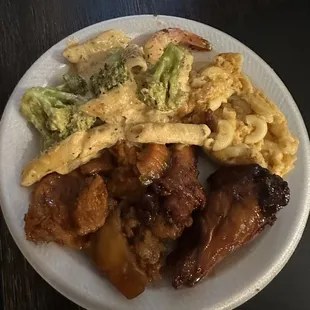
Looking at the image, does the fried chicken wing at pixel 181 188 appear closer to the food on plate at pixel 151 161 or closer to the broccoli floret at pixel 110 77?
the food on plate at pixel 151 161

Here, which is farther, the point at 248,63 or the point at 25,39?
the point at 25,39

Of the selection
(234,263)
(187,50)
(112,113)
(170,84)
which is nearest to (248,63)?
(187,50)

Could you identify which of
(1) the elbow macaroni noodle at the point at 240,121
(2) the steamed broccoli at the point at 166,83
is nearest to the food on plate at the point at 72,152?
(2) the steamed broccoli at the point at 166,83

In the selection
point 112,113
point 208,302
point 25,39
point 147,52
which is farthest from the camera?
point 25,39

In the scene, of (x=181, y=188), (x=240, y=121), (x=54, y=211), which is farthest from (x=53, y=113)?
(x=240, y=121)

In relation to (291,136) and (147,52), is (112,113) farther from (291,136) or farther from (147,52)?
(291,136)

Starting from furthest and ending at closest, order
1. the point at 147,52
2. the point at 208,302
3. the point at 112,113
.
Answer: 1. the point at 147,52
2. the point at 112,113
3. the point at 208,302

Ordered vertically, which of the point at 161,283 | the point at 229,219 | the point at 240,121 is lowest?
the point at 161,283

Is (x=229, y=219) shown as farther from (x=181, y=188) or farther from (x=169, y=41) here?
(x=169, y=41)
